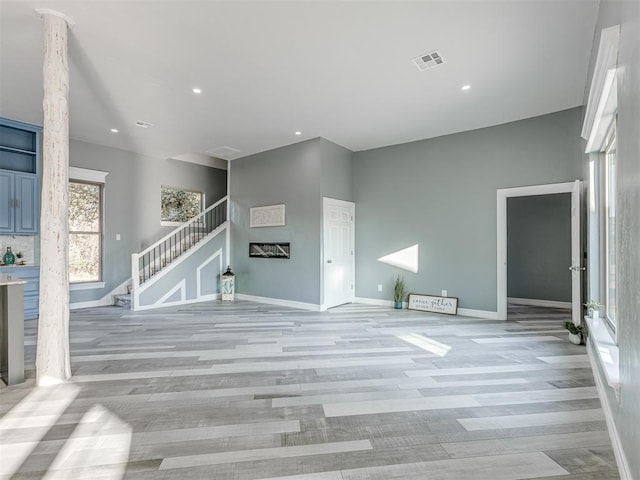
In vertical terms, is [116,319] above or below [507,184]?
below

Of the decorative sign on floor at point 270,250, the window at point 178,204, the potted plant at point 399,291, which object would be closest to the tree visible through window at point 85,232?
the window at point 178,204

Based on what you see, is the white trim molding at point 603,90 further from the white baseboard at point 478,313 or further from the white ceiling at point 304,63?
the white baseboard at point 478,313

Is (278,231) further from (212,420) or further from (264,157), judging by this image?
(212,420)

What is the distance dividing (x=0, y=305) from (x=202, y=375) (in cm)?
196

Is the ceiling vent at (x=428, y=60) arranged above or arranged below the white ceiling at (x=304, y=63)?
below

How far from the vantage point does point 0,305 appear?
2.96 m

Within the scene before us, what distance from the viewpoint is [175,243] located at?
25.1 feet

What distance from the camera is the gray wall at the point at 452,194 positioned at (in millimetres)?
4941

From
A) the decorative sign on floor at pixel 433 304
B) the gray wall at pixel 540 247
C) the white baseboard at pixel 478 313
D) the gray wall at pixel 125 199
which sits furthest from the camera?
the gray wall at pixel 125 199

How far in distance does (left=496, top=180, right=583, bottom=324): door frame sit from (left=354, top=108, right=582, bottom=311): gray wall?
0.31 ft

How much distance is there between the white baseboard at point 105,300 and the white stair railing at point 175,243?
38cm

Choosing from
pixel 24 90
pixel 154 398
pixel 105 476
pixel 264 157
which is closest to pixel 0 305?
pixel 154 398

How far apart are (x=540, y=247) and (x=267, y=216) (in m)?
5.66

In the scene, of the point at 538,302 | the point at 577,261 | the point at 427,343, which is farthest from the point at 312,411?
the point at 538,302
